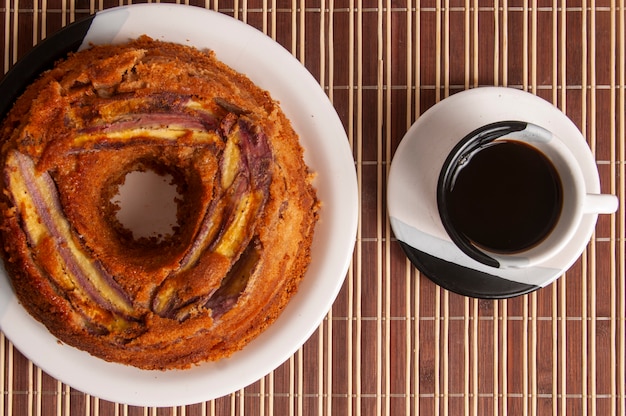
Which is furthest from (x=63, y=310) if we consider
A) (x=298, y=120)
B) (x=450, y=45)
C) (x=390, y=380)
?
(x=450, y=45)

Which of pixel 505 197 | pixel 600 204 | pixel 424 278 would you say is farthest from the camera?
pixel 424 278

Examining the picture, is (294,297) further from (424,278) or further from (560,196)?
(560,196)

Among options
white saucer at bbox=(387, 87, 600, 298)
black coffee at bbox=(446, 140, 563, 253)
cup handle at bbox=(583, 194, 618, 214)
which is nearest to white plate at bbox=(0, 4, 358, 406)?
white saucer at bbox=(387, 87, 600, 298)

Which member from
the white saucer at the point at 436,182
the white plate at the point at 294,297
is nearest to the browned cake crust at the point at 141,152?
the white plate at the point at 294,297

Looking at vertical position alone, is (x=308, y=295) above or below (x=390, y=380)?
above

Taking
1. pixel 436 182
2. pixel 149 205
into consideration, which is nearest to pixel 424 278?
pixel 436 182

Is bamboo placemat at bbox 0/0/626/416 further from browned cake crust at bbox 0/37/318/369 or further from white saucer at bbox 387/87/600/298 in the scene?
browned cake crust at bbox 0/37/318/369

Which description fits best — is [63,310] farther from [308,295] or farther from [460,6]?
[460,6]
